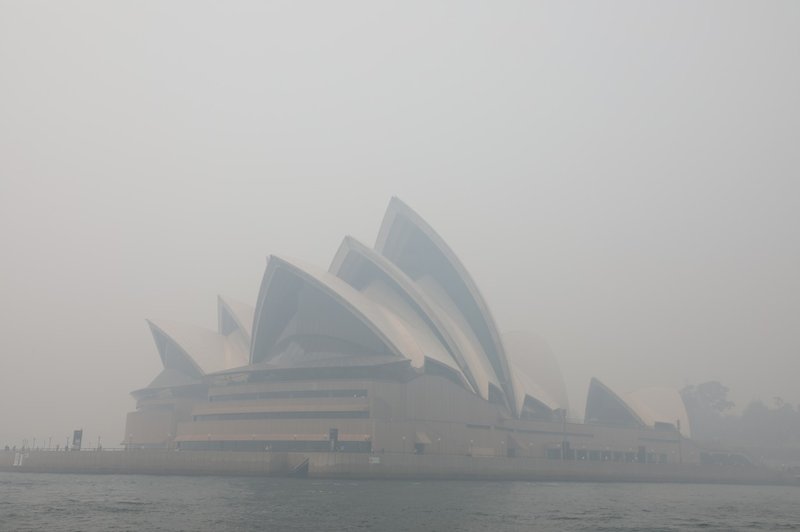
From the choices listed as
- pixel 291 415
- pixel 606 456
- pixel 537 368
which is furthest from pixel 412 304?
pixel 606 456

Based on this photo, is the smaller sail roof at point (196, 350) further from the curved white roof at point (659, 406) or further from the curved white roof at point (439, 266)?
the curved white roof at point (659, 406)

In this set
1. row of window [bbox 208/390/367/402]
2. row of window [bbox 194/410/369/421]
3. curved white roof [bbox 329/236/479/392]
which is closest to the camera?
row of window [bbox 194/410/369/421]

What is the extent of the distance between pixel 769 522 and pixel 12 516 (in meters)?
39.5

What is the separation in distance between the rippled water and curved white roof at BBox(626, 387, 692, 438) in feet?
196

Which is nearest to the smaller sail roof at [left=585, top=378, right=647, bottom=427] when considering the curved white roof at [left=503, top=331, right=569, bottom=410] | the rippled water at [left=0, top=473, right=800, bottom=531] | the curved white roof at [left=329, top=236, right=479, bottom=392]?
the curved white roof at [left=503, top=331, right=569, bottom=410]

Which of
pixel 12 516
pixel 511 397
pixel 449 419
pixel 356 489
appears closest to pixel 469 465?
pixel 449 419

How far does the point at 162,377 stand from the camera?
359 ft

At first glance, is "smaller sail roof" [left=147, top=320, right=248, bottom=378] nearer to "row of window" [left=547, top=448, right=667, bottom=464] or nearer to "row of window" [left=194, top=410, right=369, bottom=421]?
"row of window" [left=194, top=410, right=369, bottom=421]

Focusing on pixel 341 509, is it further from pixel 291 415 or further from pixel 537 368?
pixel 537 368

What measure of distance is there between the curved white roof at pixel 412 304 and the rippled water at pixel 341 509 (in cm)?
2703

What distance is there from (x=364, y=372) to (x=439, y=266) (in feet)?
60.2

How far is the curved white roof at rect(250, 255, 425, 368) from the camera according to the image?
84562 mm

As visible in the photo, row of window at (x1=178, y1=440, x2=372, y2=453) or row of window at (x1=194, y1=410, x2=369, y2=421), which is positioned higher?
row of window at (x1=194, y1=410, x2=369, y2=421)

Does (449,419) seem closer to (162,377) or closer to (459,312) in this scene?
(459,312)
